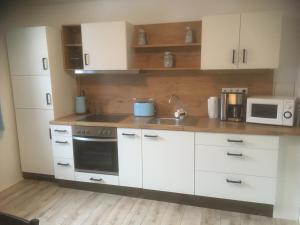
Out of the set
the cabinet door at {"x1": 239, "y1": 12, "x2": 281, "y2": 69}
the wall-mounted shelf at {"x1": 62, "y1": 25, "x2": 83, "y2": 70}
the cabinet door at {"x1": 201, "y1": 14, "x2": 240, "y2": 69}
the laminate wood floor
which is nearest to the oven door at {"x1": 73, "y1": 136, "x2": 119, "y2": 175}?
the laminate wood floor

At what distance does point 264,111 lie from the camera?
246cm

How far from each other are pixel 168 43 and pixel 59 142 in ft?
5.87

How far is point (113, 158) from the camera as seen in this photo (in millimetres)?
2816

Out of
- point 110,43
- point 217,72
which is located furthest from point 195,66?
point 110,43

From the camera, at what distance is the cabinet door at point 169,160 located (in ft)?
8.30

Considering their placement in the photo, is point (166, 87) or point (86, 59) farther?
point (166, 87)

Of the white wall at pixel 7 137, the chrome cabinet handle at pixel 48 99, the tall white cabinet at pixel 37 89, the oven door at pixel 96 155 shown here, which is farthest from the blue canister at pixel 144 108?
the white wall at pixel 7 137

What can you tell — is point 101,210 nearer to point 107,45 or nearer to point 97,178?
point 97,178

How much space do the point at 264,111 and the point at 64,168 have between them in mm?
2383

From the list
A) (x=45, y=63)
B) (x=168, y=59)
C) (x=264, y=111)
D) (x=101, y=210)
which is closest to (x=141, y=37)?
(x=168, y=59)

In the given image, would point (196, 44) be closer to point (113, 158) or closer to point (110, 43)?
point (110, 43)

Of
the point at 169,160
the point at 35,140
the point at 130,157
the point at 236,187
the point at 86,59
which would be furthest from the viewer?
the point at 35,140

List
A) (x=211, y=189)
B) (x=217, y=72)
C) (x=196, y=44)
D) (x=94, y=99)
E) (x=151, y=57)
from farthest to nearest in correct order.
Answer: (x=94, y=99) → (x=151, y=57) → (x=217, y=72) → (x=196, y=44) → (x=211, y=189)

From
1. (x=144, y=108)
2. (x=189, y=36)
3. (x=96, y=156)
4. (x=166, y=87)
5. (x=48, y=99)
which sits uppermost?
(x=189, y=36)
